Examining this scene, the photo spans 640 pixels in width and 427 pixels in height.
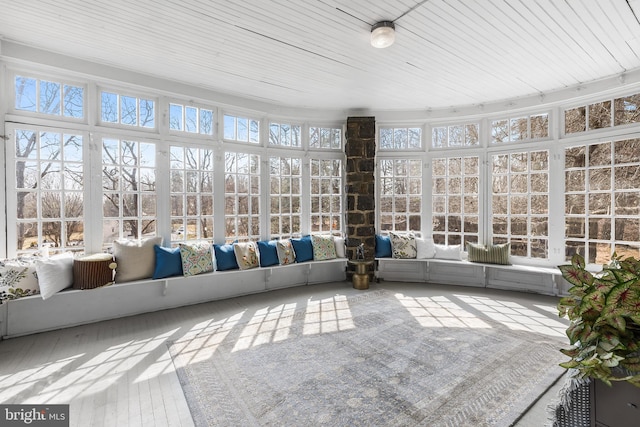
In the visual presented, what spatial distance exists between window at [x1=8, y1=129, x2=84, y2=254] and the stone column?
3.87 metres

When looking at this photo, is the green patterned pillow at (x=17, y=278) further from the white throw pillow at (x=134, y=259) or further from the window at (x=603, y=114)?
the window at (x=603, y=114)

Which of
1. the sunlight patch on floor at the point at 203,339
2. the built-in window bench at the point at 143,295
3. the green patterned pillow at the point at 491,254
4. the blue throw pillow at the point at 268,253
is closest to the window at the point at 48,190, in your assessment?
the built-in window bench at the point at 143,295

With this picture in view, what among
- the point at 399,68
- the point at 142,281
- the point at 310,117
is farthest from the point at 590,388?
the point at 310,117

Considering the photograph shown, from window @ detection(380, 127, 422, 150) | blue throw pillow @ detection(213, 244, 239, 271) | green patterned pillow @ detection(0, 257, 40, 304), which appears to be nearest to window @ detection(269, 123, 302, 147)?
window @ detection(380, 127, 422, 150)

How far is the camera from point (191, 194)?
4461 mm

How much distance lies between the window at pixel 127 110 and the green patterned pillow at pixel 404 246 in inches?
167

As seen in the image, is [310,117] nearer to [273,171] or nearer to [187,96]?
[273,171]

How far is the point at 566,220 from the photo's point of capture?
15.2ft

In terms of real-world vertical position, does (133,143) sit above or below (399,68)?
below

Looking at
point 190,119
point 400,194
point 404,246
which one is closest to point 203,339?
point 190,119

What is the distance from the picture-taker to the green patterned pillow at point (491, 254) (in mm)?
4960

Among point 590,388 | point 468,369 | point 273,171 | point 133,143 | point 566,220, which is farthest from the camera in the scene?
point 273,171

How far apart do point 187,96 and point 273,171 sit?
5.59 ft

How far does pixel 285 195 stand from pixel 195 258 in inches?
73.2
